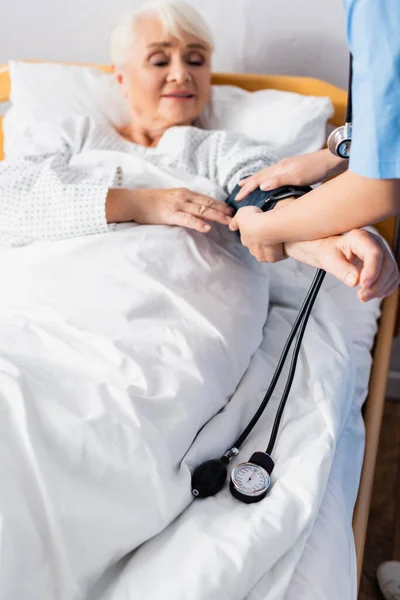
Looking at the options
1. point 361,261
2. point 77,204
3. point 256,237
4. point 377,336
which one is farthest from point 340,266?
point 377,336

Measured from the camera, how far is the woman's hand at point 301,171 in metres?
1.13

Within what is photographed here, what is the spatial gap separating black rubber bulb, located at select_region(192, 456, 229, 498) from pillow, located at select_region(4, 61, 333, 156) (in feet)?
3.14

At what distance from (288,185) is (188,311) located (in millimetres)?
310

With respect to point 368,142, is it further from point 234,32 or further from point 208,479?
point 234,32

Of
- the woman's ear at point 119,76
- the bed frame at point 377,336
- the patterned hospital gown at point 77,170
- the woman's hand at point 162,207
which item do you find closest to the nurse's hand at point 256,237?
the woman's hand at point 162,207

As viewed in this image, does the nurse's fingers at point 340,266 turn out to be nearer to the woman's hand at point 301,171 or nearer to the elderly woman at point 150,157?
the elderly woman at point 150,157

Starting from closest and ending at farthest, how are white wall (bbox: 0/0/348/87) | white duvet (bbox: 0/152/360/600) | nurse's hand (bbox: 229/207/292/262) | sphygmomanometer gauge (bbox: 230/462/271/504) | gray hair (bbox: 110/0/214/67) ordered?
white duvet (bbox: 0/152/360/600)
sphygmomanometer gauge (bbox: 230/462/271/504)
nurse's hand (bbox: 229/207/292/262)
gray hair (bbox: 110/0/214/67)
white wall (bbox: 0/0/348/87)

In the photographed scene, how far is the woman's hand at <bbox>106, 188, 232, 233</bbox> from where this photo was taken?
45.7 inches

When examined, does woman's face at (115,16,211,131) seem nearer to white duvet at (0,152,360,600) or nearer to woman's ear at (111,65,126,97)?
woman's ear at (111,65,126,97)

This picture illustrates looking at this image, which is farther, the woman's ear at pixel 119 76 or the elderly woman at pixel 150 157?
the woman's ear at pixel 119 76

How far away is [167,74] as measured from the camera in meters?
1.50

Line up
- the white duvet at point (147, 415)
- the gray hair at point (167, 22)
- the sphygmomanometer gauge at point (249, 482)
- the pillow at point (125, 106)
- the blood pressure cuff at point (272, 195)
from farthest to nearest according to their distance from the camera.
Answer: the pillow at point (125, 106) → the gray hair at point (167, 22) → the blood pressure cuff at point (272, 195) → the sphygmomanometer gauge at point (249, 482) → the white duvet at point (147, 415)

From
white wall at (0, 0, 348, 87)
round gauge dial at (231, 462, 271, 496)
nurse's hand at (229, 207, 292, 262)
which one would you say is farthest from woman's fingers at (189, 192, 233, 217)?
white wall at (0, 0, 348, 87)

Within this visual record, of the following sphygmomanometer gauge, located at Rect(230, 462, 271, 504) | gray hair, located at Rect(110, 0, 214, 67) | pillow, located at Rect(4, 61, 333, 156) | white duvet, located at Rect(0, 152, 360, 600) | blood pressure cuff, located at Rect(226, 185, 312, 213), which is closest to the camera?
white duvet, located at Rect(0, 152, 360, 600)
